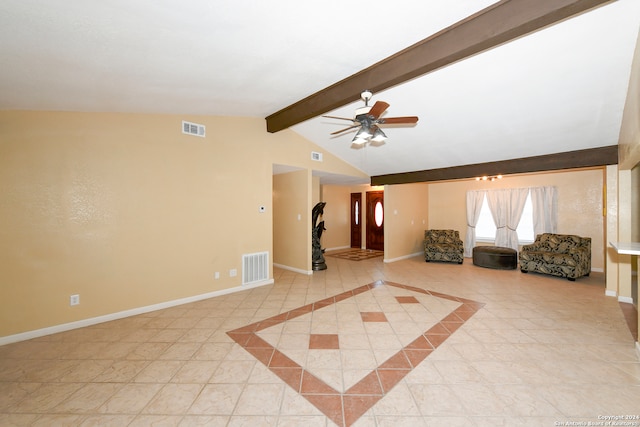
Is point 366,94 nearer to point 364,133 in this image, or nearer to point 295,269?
point 364,133

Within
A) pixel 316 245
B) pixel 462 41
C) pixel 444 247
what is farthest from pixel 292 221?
pixel 462 41

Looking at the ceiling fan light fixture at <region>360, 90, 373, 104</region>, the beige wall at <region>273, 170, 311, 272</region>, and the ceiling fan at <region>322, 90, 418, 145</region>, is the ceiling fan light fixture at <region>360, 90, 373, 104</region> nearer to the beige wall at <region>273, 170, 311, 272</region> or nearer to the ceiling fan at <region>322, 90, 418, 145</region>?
the ceiling fan at <region>322, 90, 418, 145</region>

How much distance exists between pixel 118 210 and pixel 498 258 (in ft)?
26.0

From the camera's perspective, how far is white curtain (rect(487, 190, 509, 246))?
23.8 feet

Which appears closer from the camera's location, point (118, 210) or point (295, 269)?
point (118, 210)

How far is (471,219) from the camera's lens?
25.9 ft

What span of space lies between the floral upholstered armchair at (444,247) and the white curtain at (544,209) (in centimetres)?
197

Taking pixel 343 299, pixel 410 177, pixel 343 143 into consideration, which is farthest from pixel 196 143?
pixel 410 177

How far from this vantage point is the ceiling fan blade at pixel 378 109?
260 cm

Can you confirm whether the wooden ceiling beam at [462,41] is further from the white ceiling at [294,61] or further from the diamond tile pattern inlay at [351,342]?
the diamond tile pattern inlay at [351,342]

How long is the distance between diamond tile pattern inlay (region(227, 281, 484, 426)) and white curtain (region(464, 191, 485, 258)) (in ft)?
14.3

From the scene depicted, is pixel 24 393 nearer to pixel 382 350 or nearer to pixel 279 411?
pixel 279 411

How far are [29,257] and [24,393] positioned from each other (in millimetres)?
1620

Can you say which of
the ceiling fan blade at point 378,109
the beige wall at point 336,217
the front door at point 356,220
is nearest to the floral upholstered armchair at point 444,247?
the front door at point 356,220
